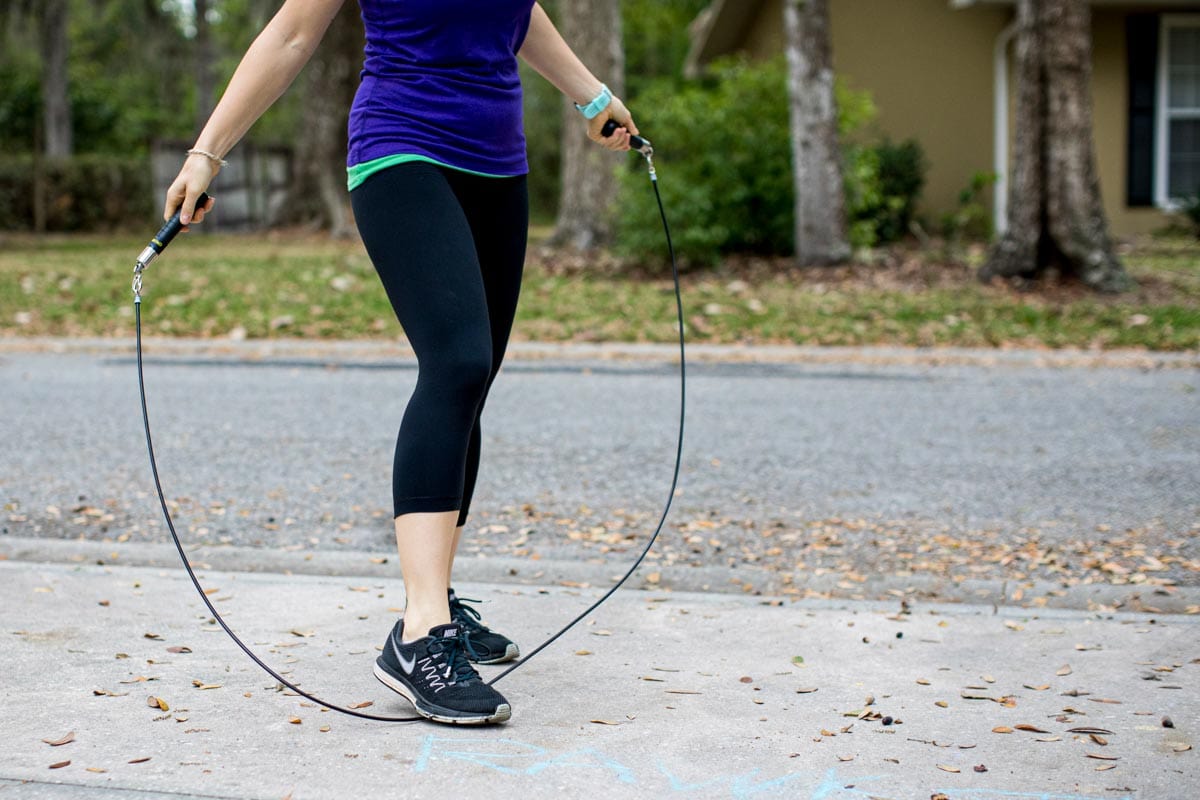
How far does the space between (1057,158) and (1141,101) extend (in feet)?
23.5

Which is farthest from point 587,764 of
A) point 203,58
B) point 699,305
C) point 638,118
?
point 203,58

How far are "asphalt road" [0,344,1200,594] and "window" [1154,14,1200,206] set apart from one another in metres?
9.96

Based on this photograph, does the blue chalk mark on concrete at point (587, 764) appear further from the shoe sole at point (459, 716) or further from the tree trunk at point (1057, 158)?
the tree trunk at point (1057, 158)

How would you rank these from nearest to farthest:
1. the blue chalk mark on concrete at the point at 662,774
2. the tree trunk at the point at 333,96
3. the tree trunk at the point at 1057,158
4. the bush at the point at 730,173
A: the blue chalk mark on concrete at the point at 662,774
the tree trunk at the point at 1057,158
the bush at the point at 730,173
the tree trunk at the point at 333,96

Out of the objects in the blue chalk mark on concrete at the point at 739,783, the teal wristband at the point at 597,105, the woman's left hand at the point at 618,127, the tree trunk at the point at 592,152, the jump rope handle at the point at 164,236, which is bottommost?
the blue chalk mark on concrete at the point at 739,783

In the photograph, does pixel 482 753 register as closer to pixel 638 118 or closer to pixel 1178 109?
pixel 638 118

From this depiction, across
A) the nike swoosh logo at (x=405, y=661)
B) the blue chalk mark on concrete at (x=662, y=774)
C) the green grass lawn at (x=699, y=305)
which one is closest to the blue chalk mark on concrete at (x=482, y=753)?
the blue chalk mark on concrete at (x=662, y=774)

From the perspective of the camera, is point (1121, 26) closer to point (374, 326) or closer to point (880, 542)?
point (374, 326)

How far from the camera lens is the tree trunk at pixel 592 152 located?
1616 cm

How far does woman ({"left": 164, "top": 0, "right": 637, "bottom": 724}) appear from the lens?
297cm

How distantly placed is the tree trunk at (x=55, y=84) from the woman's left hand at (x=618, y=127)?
29.3 meters

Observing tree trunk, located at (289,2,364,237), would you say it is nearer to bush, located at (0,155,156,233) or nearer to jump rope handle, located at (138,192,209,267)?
bush, located at (0,155,156,233)

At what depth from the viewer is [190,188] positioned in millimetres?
2896

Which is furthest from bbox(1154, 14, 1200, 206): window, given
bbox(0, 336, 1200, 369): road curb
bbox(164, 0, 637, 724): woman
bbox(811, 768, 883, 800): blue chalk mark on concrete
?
bbox(811, 768, 883, 800): blue chalk mark on concrete
